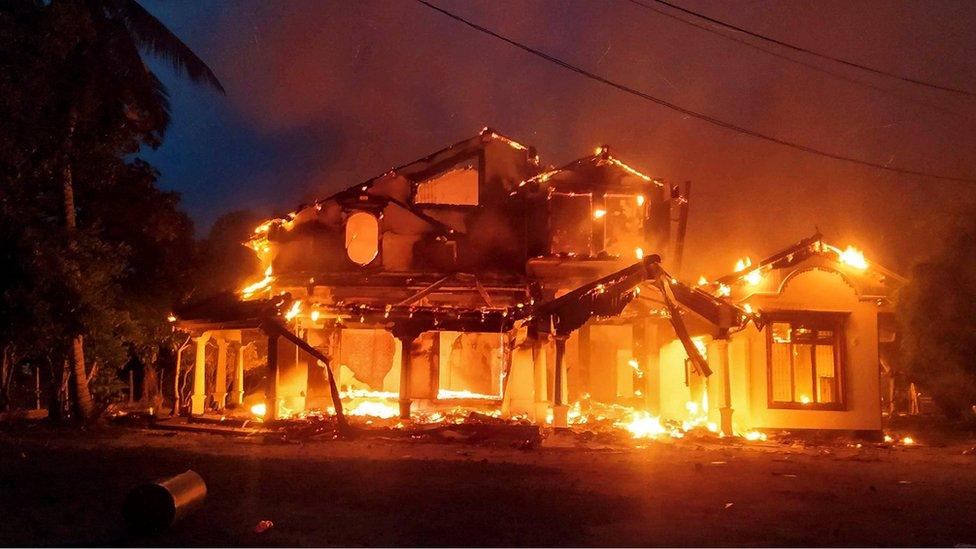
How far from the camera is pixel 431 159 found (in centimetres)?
2431

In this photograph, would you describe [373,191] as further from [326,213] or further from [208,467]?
[208,467]

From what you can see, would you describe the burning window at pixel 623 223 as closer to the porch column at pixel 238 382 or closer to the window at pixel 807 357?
the window at pixel 807 357

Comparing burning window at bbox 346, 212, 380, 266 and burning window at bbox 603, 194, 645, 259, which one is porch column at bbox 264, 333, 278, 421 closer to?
burning window at bbox 346, 212, 380, 266

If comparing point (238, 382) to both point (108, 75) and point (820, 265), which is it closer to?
point (108, 75)

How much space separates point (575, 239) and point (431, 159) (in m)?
5.07

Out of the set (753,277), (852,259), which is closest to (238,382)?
(753,277)

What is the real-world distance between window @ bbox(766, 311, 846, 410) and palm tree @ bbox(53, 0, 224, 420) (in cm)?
1587

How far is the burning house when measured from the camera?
18.7 meters

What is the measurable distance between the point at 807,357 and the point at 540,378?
639 centimetres

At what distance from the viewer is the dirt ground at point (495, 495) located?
7.57 meters

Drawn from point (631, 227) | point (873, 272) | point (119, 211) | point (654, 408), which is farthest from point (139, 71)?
point (873, 272)

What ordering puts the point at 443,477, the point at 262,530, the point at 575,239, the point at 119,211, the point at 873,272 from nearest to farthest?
the point at 262,530
the point at 443,477
the point at 873,272
the point at 119,211
the point at 575,239

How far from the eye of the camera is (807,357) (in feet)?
62.3

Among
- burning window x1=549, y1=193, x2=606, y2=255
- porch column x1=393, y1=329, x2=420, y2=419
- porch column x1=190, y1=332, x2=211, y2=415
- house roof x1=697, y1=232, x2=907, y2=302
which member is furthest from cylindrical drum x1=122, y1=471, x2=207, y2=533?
burning window x1=549, y1=193, x2=606, y2=255
